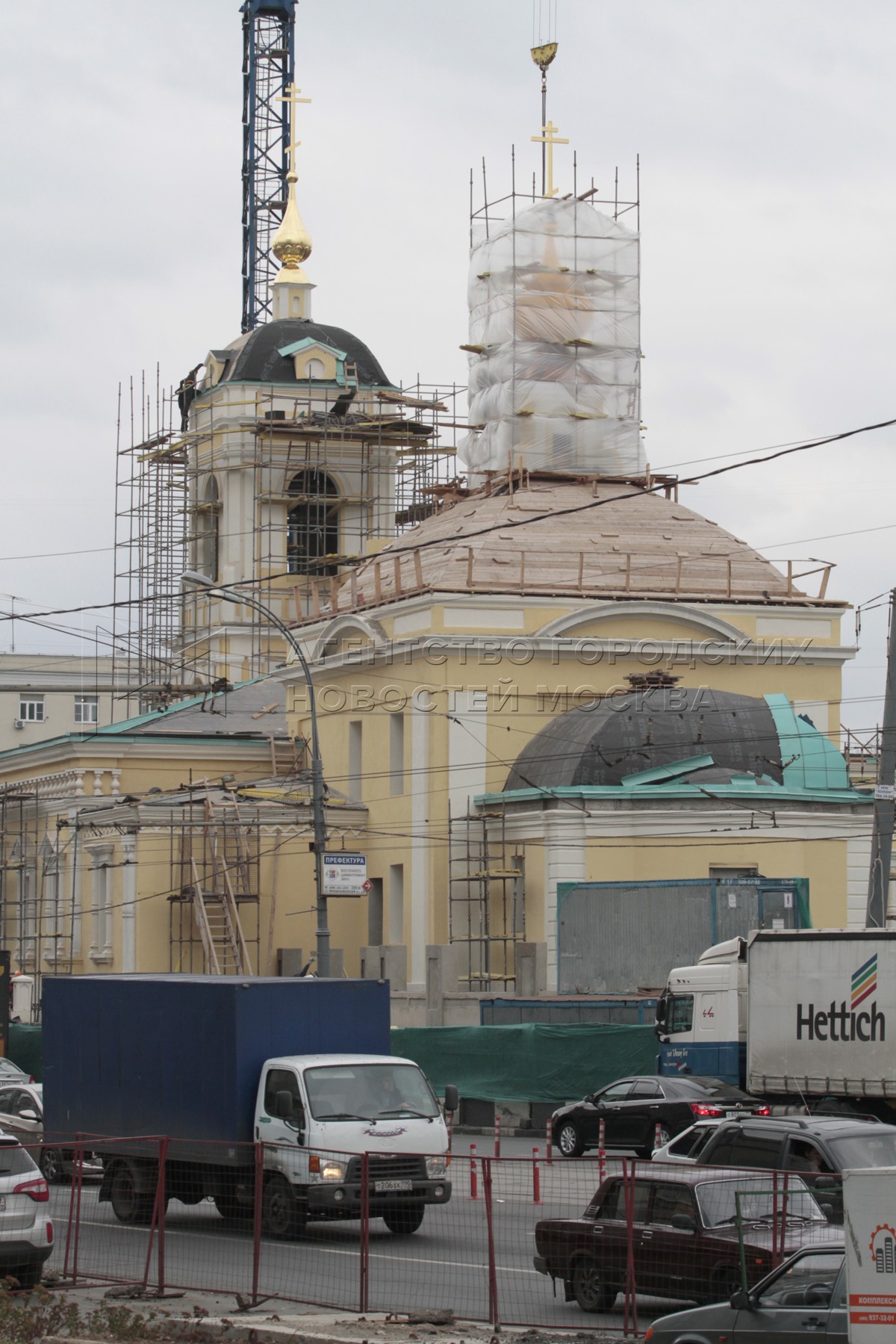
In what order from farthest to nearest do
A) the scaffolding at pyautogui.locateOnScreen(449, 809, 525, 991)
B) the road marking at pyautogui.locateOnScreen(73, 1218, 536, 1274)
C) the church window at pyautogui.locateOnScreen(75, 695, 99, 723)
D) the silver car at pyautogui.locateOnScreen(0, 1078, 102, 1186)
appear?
the church window at pyautogui.locateOnScreen(75, 695, 99, 723)
the scaffolding at pyautogui.locateOnScreen(449, 809, 525, 991)
the silver car at pyautogui.locateOnScreen(0, 1078, 102, 1186)
the road marking at pyautogui.locateOnScreen(73, 1218, 536, 1274)

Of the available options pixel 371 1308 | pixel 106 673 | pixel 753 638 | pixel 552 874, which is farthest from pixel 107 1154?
pixel 106 673

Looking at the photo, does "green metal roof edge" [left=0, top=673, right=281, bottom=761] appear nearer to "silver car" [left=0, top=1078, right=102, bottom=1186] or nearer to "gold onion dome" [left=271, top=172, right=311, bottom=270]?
"gold onion dome" [left=271, top=172, right=311, bottom=270]

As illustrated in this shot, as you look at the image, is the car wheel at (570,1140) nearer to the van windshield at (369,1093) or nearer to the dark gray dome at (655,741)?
the van windshield at (369,1093)

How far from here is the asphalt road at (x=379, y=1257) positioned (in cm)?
1762

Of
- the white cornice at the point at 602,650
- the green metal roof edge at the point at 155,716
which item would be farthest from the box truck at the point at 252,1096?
the green metal roof edge at the point at 155,716

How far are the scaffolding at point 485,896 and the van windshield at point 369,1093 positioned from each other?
2342 cm

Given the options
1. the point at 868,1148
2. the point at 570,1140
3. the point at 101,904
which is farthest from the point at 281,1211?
the point at 101,904

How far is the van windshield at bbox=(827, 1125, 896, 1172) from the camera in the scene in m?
17.7

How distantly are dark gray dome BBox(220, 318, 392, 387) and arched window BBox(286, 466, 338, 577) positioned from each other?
3281 millimetres

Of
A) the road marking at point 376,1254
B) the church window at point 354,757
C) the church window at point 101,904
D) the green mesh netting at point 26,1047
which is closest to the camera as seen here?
the road marking at point 376,1254

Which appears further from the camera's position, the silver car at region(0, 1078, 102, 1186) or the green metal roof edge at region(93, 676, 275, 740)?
the green metal roof edge at region(93, 676, 275, 740)

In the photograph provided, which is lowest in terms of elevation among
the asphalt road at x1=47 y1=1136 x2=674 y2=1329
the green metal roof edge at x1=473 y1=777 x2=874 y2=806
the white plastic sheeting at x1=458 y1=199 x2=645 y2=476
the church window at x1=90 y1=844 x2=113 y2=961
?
the asphalt road at x1=47 y1=1136 x2=674 y2=1329

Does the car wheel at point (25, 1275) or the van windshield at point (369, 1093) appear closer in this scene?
the car wheel at point (25, 1275)

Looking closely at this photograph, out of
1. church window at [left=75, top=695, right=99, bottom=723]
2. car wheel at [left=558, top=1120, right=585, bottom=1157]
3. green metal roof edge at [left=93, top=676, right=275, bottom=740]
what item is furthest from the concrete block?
church window at [left=75, top=695, right=99, bottom=723]
